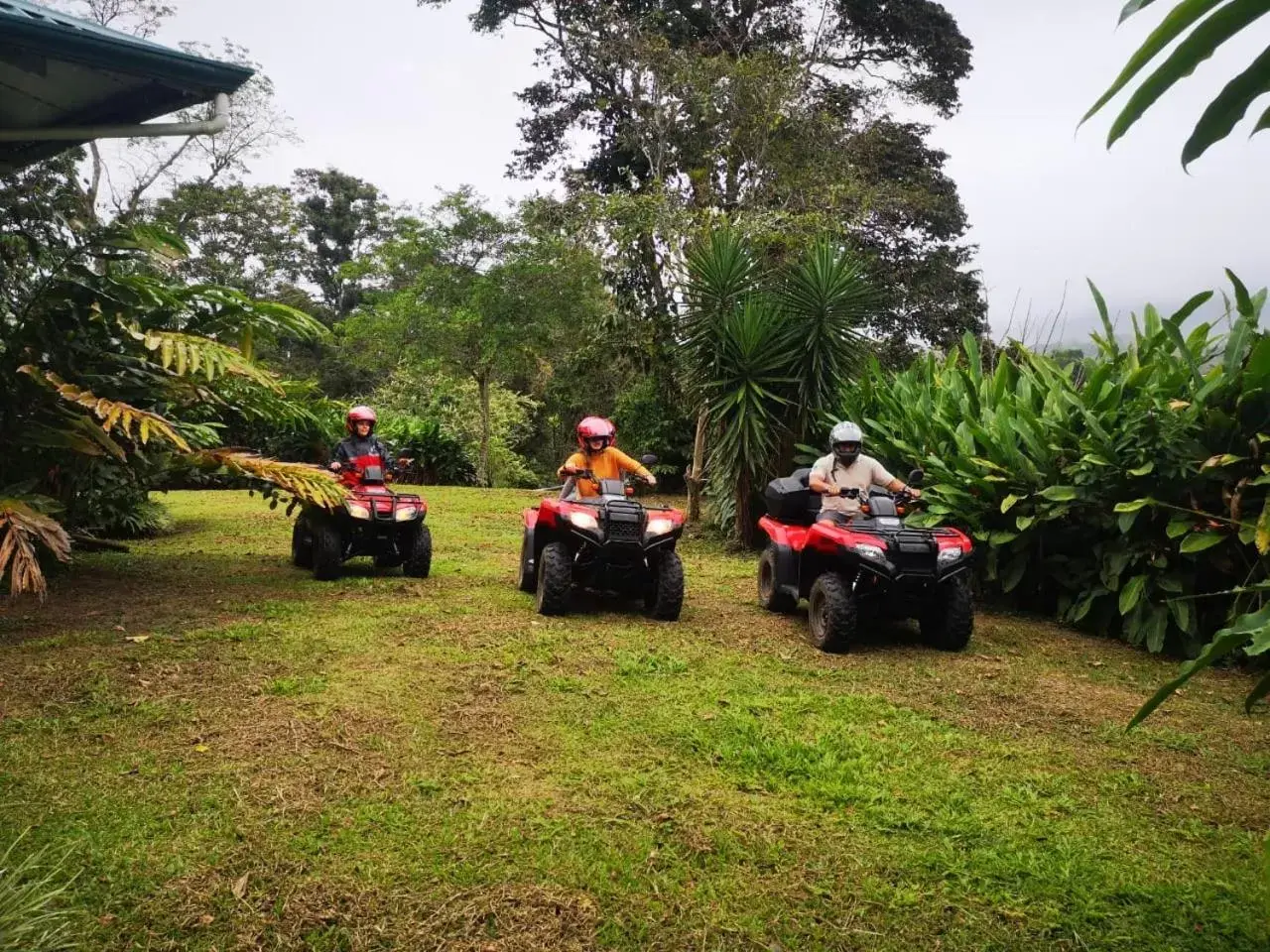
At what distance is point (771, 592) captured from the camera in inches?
265

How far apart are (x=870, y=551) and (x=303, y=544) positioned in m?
4.81

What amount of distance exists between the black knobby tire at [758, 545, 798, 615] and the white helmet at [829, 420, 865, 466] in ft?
2.63

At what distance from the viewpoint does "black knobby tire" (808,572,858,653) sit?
18.2 feet

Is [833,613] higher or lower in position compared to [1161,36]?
lower

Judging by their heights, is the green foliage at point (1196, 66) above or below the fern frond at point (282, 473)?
above

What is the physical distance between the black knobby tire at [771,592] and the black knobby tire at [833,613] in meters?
0.70

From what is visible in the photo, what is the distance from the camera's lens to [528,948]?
2.41 m

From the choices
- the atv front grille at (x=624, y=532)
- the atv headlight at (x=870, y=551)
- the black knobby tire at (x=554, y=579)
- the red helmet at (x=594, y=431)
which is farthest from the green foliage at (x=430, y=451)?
the atv headlight at (x=870, y=551)

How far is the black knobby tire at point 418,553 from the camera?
295 inches

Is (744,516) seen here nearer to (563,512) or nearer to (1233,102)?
(563,512)

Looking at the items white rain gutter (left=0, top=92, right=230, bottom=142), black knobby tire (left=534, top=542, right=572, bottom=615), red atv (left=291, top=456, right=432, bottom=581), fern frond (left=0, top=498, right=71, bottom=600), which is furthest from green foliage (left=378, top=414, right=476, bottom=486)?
fern frond (left=0, top=498, right=71, bottom=600)

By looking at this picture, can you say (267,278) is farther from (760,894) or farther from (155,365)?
(760,894)

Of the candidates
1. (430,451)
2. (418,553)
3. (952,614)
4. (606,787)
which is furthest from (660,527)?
(430,451)

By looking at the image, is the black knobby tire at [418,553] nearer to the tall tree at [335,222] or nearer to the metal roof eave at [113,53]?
the metal roof eave at [113,53]
